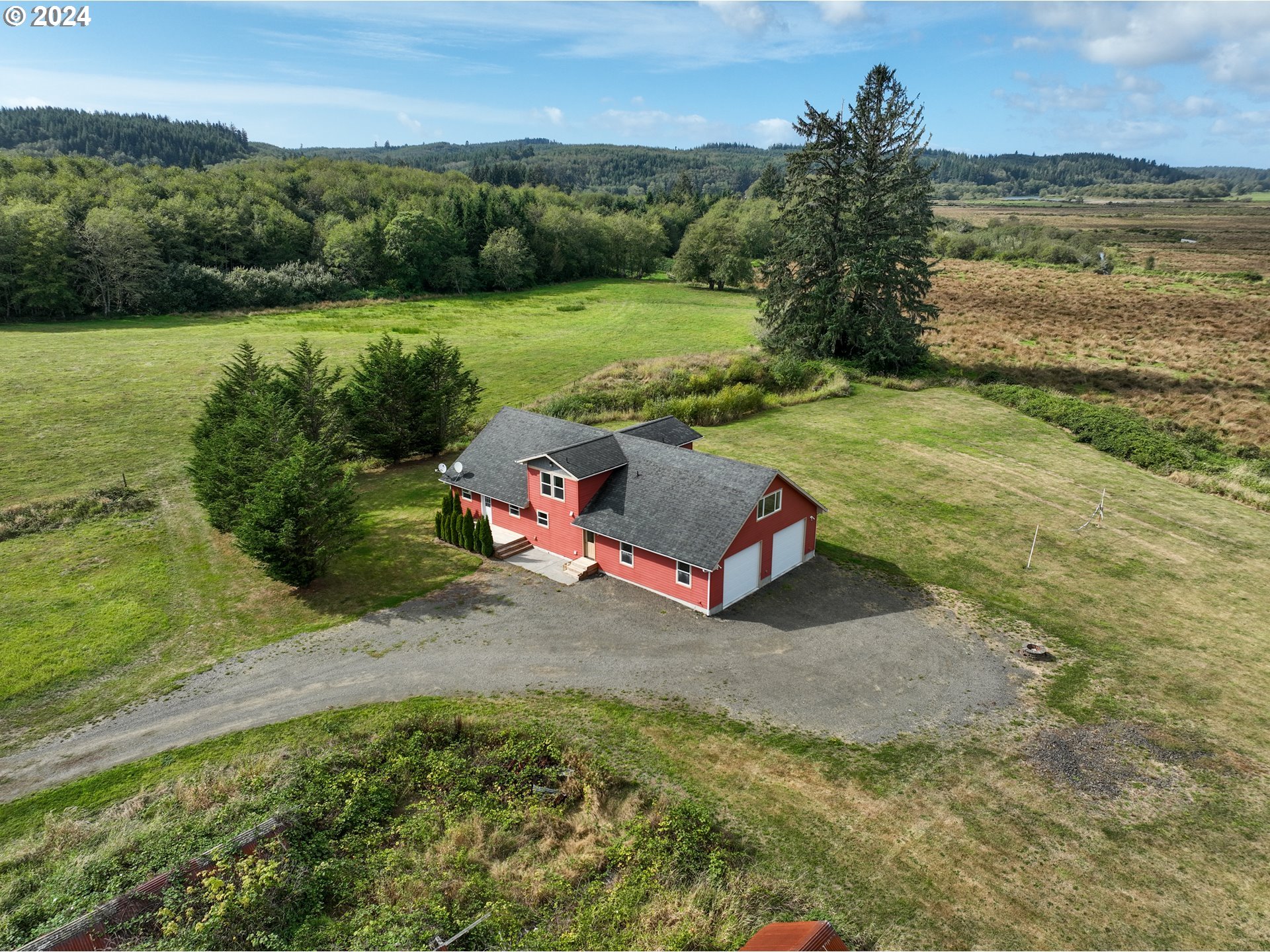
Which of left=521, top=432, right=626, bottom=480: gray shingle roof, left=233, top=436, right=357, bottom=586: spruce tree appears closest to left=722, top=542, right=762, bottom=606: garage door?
left=521, top=432, right=626, bottom=480: gray shingle roof

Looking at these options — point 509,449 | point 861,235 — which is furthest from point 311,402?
point 861,235

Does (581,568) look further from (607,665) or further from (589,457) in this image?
(607,665)

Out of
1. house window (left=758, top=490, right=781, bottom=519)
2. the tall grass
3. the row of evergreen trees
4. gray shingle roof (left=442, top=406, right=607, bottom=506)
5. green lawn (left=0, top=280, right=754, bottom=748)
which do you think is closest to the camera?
green lawn (left=0, top=280, right=754, bottom=748)

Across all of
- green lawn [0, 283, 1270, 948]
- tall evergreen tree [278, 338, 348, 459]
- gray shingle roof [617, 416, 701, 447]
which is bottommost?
green lawn [0, 283, 1270, 948]

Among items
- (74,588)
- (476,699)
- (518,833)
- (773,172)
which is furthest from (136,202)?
(773,172)

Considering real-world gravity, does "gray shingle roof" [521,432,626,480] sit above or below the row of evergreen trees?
above

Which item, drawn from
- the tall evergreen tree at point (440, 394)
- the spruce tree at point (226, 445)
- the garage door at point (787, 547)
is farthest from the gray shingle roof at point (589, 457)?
the tall evergreen tree at point (440, 394)

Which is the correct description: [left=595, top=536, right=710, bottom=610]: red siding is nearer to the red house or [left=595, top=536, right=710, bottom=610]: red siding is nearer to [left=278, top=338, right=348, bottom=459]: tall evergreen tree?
the red house

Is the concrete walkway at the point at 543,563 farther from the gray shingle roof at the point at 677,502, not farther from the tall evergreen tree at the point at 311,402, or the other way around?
the tall evergreen tree at the point at 311,402
